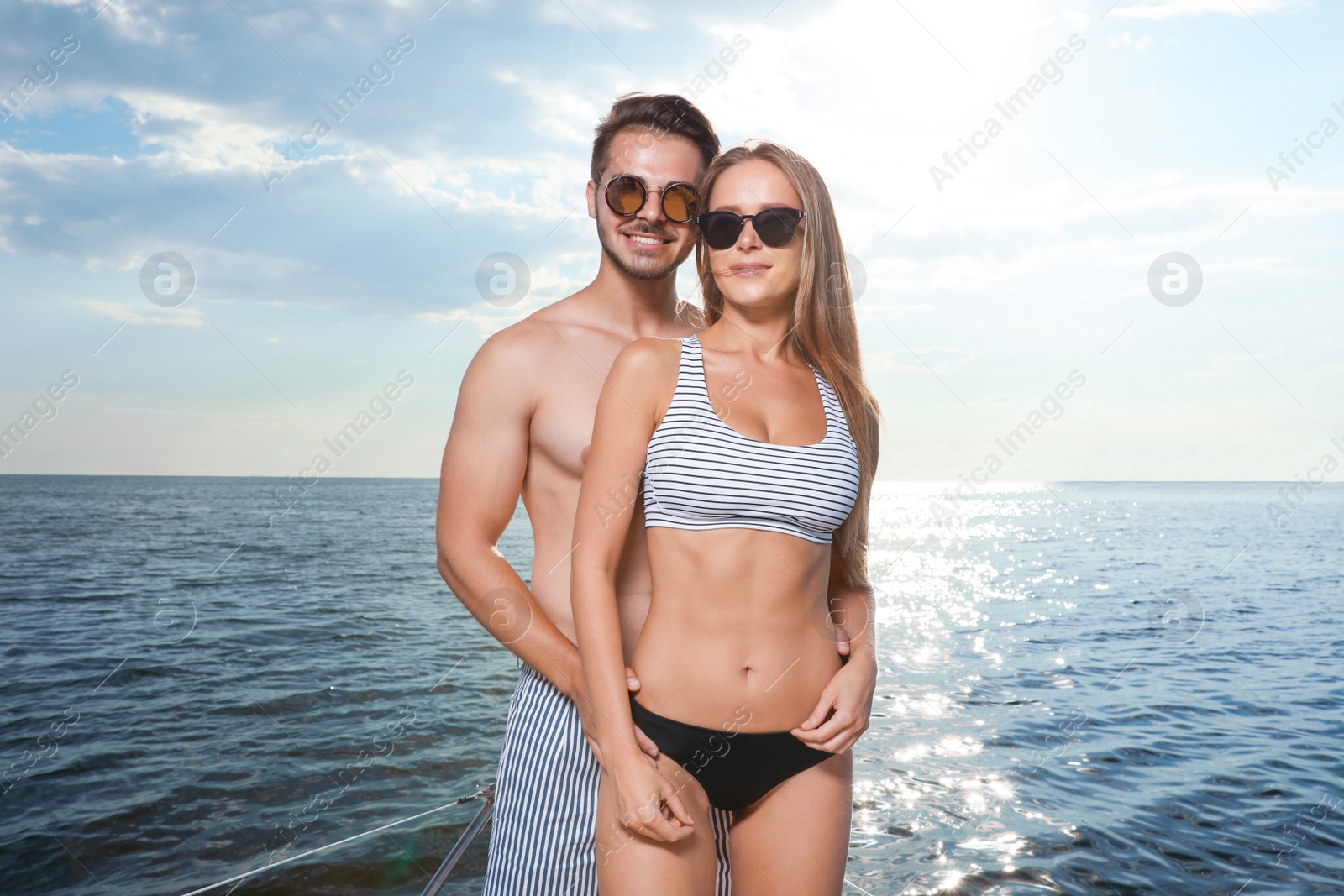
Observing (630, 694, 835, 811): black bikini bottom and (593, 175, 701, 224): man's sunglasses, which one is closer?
(630, 694, 835, 811): black bikini bottom

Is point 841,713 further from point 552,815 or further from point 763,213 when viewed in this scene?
point 763,213

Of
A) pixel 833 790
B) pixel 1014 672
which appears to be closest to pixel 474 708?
pixel 1014 672

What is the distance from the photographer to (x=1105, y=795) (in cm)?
921

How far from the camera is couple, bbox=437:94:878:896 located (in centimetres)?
200

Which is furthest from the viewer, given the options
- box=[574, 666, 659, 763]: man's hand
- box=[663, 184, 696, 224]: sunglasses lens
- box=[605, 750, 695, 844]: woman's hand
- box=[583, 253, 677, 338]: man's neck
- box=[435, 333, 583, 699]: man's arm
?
box=[583, 253, 677, 338]: man's neck

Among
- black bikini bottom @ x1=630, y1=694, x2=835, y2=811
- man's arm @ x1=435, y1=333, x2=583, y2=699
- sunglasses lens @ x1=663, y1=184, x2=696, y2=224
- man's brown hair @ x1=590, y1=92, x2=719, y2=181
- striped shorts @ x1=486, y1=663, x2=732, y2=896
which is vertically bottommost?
striped shorts @ x1=486, y1=663, x2=732, y2=896

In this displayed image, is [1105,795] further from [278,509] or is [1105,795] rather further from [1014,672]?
[278,509]

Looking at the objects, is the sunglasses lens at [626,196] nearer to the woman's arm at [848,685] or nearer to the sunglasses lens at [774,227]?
the sunglasses lens at [774,227]

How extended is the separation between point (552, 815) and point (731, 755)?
623 millimetres

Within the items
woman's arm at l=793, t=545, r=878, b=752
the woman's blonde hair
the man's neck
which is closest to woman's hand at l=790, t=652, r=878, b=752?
woman's arm at l=793, t=545, r=878, b=752

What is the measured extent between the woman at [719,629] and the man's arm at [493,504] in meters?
0.28

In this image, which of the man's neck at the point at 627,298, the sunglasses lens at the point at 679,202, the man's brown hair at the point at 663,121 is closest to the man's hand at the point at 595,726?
the man's neck at the point at 627,298

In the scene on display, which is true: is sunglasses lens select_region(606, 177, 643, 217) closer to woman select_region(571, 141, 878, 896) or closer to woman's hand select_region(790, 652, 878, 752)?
woman select_region(571, 141, 878, 896)

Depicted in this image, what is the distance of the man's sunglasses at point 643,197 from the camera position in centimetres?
262
